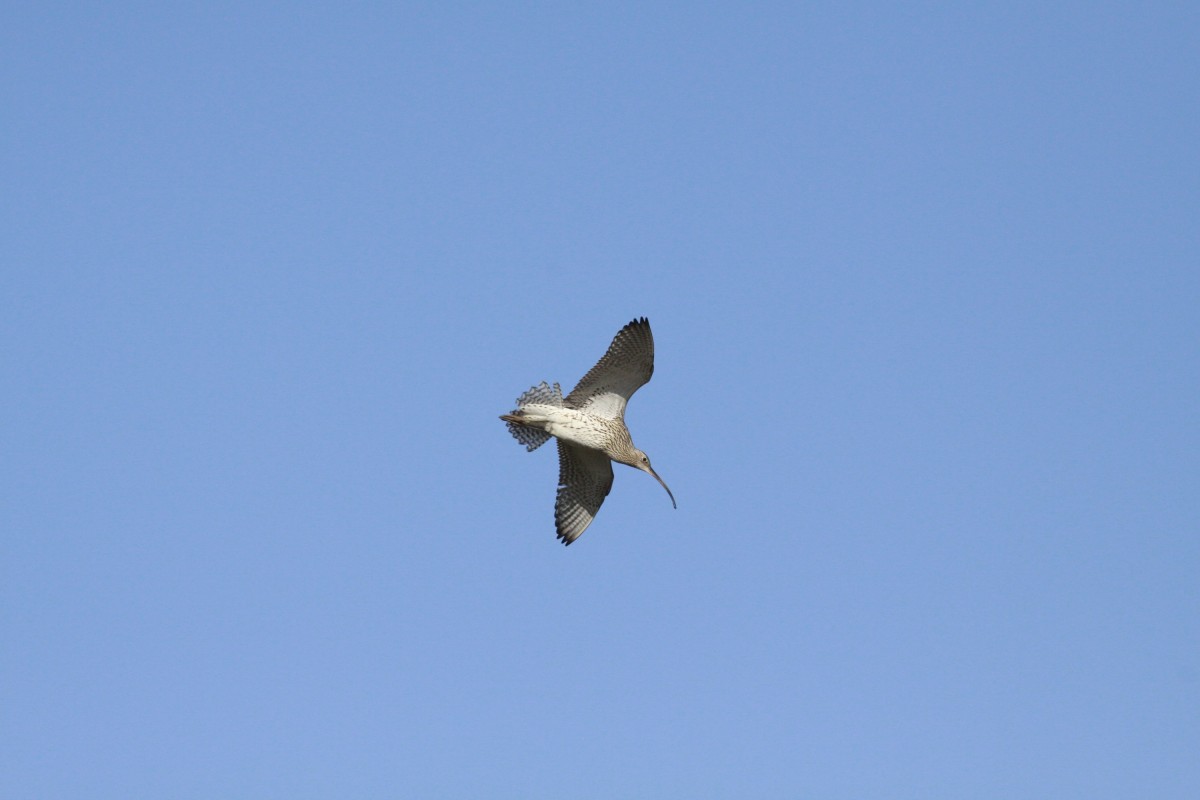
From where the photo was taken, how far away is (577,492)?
81.8 ft

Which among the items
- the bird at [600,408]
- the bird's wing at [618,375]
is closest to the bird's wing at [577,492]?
the bird at [600,408]

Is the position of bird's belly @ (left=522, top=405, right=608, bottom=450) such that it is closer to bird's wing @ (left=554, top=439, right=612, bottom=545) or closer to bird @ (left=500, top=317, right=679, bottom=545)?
bird @ (left=500, top=317, right=679, bottom=545)

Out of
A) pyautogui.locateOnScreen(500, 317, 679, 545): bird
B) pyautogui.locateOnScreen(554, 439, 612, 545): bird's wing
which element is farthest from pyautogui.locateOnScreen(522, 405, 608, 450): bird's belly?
pyautogui.locateOnScreen(554, 439, 612, 545): bird's wing

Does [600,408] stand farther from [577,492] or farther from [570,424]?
[577,492]

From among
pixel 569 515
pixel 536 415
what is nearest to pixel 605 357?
pixel 536 415

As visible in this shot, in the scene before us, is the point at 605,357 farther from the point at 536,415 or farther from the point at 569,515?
the point at 569,515

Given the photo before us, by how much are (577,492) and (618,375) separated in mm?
2431

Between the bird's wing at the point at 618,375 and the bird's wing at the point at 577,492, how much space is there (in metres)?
1.16

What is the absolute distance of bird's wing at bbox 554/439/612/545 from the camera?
80.9 feet

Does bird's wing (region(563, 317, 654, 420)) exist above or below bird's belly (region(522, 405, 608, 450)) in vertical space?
above

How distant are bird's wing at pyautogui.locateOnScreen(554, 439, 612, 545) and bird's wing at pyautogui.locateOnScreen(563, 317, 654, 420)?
116cm

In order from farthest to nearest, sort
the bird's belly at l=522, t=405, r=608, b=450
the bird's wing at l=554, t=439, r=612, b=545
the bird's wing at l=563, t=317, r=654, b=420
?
the bird's wing at l=554, t=439, r=612, b=545 → the bird's belly at l=522, t=405, r=608, b=450 → the bird's wing at l=563, t=317, r=654, b=420

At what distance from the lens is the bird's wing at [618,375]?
75.6 ft

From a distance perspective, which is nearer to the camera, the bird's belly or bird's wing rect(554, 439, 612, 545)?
the bird's belly
